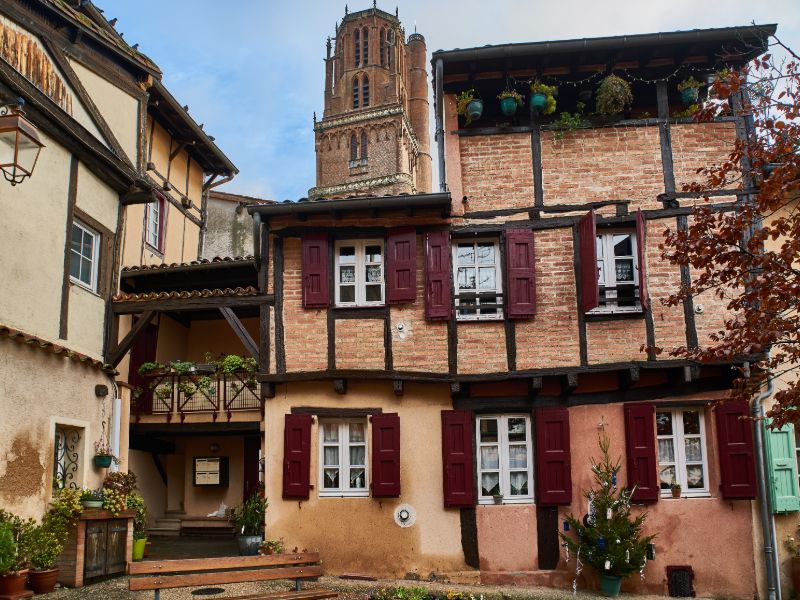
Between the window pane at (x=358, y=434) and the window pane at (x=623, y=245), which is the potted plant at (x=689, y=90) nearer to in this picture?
the window pane at (x=623, y=245)

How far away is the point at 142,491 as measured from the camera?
16.9 metres

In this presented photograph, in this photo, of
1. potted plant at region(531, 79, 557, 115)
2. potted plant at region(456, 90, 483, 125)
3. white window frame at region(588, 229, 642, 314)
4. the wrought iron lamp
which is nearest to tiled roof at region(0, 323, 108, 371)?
the wrought iron lamp

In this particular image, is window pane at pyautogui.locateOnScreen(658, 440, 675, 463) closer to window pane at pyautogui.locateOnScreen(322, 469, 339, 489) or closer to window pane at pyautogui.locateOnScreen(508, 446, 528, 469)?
window pane at pyautogui.locateOnScreen(508, 446, 528, 469)

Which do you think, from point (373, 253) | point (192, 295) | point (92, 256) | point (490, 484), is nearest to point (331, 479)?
point (490, 484)

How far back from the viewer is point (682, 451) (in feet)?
39.1

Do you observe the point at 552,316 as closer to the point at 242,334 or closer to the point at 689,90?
the point at 689,90

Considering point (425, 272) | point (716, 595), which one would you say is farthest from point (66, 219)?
point (716, 595)

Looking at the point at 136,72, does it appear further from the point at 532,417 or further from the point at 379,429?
the point at 532,417

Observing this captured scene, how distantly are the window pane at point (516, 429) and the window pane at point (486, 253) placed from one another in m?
2.42

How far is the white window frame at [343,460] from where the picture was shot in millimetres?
→ 12023

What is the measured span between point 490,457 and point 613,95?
18.9 ft

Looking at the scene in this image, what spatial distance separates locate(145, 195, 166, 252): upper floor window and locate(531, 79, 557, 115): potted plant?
8787mm

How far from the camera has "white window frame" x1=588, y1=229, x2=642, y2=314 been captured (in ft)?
39.6

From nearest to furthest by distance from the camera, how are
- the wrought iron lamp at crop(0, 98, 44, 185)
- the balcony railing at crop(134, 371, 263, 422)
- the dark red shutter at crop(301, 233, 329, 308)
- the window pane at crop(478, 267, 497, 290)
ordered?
the wrought iron lamp at crop(0, 98, 44, 185), the dark red shutter at crop(301, 233, 329, 308), the window pane at crop(478, 267, 497, 290), the balcony railing at crop(134, 371, 263, 422)
